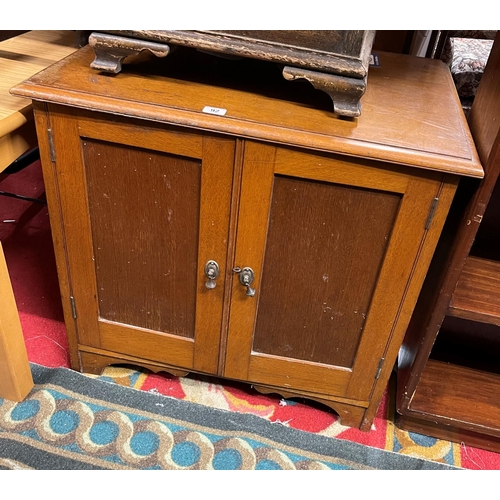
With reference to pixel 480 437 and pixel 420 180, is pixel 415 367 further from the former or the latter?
pixel 420 180

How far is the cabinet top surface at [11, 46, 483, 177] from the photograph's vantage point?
2.84ft

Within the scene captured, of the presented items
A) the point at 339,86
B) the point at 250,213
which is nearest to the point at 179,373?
the point at 250,213

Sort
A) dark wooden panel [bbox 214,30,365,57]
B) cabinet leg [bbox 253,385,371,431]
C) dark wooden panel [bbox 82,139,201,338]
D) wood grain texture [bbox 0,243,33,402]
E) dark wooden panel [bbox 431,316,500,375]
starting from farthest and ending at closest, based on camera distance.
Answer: dark wooden panel [bbox 431,316,500,375] < cabinet leg [bbox 253,385,371,431] < wood grain texture [bbox 0,243,33,402] < dark wooden panel [bbox 82,139,201,338] < dark wooden panel [bbox 214,30,365,57]

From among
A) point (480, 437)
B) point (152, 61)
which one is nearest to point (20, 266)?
point (152, 61)

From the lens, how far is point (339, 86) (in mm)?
896

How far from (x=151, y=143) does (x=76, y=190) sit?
0.70 feet

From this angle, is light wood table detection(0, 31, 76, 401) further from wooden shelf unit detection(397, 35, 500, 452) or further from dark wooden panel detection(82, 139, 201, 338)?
wooden shelf unit detection(397, 35, 500, 452)

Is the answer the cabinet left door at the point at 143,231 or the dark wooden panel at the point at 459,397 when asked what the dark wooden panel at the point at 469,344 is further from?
the cabinet left door at the point at 143,231

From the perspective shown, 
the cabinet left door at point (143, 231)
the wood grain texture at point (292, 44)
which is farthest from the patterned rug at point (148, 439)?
the wood grain texture at point (292, 44)

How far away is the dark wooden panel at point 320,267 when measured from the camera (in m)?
0.96

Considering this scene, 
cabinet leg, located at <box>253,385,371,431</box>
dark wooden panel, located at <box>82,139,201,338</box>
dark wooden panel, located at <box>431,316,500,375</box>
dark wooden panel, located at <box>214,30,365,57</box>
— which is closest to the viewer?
dark wooden panel, located at <box>214,30,365,57</box>

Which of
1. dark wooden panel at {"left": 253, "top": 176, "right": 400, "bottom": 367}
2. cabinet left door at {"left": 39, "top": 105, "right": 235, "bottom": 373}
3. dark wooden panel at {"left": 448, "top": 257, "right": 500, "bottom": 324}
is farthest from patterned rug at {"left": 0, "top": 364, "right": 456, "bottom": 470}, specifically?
dark wooden panel at {"left": 448, "top": 257, "right": 500, "bottom": 324}

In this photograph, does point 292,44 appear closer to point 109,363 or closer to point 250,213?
point 250,213

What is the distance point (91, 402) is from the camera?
4.26 ft
